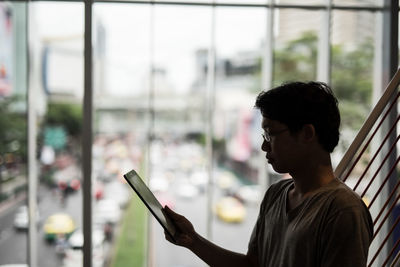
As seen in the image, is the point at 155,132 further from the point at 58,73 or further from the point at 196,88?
the point at 58,73

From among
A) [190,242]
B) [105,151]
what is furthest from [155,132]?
[190,242]

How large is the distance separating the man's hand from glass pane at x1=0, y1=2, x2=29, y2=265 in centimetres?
408

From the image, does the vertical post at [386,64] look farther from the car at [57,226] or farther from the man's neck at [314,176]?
the car at [57,226]

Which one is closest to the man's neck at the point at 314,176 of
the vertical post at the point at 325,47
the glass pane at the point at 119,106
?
the glass pane at the point at 119,106

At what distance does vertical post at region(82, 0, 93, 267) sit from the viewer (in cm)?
346

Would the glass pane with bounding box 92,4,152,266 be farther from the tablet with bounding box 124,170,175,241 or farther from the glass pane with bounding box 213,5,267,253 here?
the tablet with bounding box 124,170,175,241

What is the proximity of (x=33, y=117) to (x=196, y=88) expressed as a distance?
1.93 metres

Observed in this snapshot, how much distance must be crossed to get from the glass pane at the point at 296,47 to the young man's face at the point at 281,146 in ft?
14.1

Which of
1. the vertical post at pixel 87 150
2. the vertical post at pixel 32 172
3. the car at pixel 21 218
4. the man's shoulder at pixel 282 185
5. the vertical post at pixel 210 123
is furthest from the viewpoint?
the vertical post at pixel 210 123

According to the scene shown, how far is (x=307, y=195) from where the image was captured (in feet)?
3.74

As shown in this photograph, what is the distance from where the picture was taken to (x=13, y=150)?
5.11 meters

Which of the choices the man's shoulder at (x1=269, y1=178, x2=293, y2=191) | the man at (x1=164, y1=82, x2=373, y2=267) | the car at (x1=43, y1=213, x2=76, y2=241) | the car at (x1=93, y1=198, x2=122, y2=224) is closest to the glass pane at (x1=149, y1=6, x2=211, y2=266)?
the car at (x1=93, y1=198, x2=122, y2=224)

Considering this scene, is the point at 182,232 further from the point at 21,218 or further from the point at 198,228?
the point at 21,218

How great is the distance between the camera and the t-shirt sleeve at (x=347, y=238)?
988 mm
